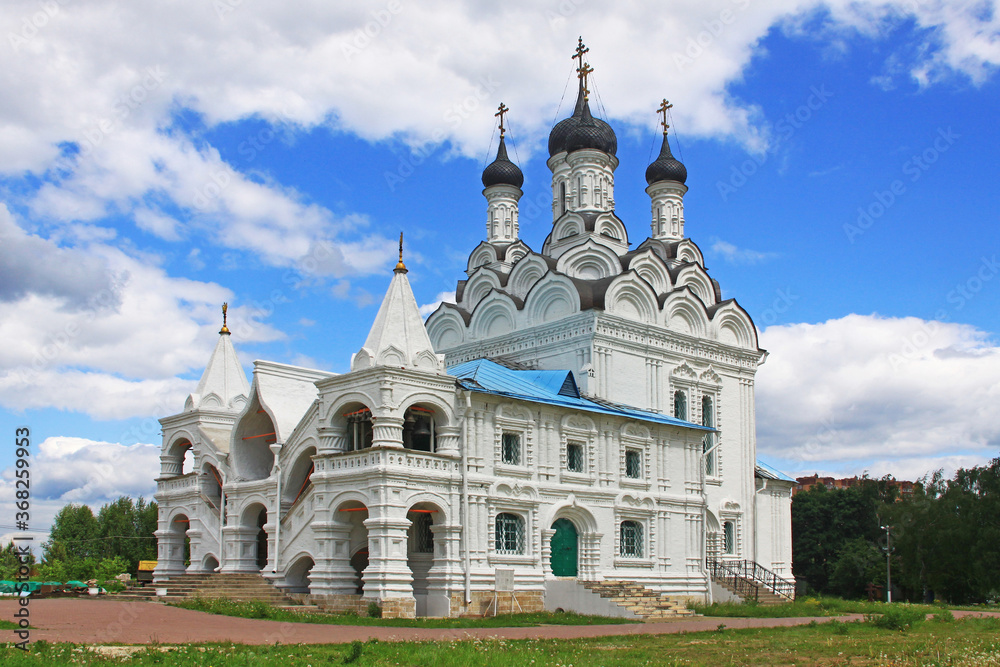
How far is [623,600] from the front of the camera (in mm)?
20359

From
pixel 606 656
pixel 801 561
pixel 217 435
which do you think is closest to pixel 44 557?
pixel 217 435

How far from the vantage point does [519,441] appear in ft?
69.4

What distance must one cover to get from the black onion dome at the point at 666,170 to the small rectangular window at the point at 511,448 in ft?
48.8

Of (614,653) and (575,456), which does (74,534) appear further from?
(614,653)

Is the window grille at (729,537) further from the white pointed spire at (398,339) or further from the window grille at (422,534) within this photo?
the white pointed spire at (398,339)

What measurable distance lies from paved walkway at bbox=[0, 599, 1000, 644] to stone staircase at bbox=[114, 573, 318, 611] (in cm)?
133

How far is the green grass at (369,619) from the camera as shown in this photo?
1662cm

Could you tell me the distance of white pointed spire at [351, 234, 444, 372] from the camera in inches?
768

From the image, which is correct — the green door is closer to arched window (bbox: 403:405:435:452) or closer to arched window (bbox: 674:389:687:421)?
arched window (bbox: 403:405:435:452)

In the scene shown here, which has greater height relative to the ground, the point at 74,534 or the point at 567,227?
the point at 567,227

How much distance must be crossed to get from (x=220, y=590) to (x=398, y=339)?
6767mm

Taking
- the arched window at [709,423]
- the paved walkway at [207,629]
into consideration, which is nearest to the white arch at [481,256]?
the arched window at [709,423]

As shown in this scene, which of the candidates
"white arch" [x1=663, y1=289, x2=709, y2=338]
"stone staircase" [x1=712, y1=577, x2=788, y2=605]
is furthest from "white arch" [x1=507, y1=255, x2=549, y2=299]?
"stone staircase" [x1=712, y1=577, x2=788, y2=605]

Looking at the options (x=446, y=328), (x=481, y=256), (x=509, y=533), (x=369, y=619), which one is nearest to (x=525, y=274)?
(x=446, y=328)
